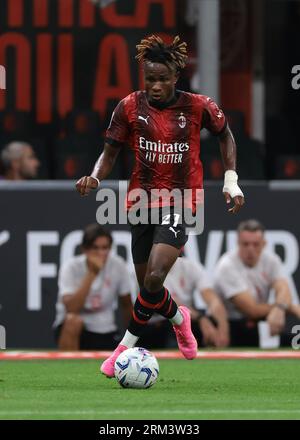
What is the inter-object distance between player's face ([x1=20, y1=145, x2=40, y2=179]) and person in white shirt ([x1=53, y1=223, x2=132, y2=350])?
110 centimetres

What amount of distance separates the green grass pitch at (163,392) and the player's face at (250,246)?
181 centimetres

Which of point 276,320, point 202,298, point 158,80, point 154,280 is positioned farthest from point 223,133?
point 202,298

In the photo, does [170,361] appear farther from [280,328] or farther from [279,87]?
[279,87]

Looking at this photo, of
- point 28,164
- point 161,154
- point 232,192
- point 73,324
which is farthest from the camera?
point 28,164

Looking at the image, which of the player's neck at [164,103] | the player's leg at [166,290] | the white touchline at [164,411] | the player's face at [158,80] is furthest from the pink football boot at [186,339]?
the white touchline at [164,411]

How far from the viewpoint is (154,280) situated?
1025 cm

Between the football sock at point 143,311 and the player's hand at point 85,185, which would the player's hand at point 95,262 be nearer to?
the football sock at point 143,311

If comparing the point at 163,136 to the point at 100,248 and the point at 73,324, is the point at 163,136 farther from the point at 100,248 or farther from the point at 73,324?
the point at 73,324

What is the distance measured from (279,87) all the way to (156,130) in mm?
7961

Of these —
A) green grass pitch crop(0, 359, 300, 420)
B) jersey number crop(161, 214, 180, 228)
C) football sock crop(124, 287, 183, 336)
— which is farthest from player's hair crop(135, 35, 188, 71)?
green grass pitch crop(0, 359, 300, 420)

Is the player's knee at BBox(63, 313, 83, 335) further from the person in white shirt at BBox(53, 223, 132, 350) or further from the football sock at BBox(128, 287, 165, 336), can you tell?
the football sock at BBox(128, 287, 165, 336)

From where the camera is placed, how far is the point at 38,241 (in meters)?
14.8

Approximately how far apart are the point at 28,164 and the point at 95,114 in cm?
149

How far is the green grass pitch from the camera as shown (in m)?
8.63
